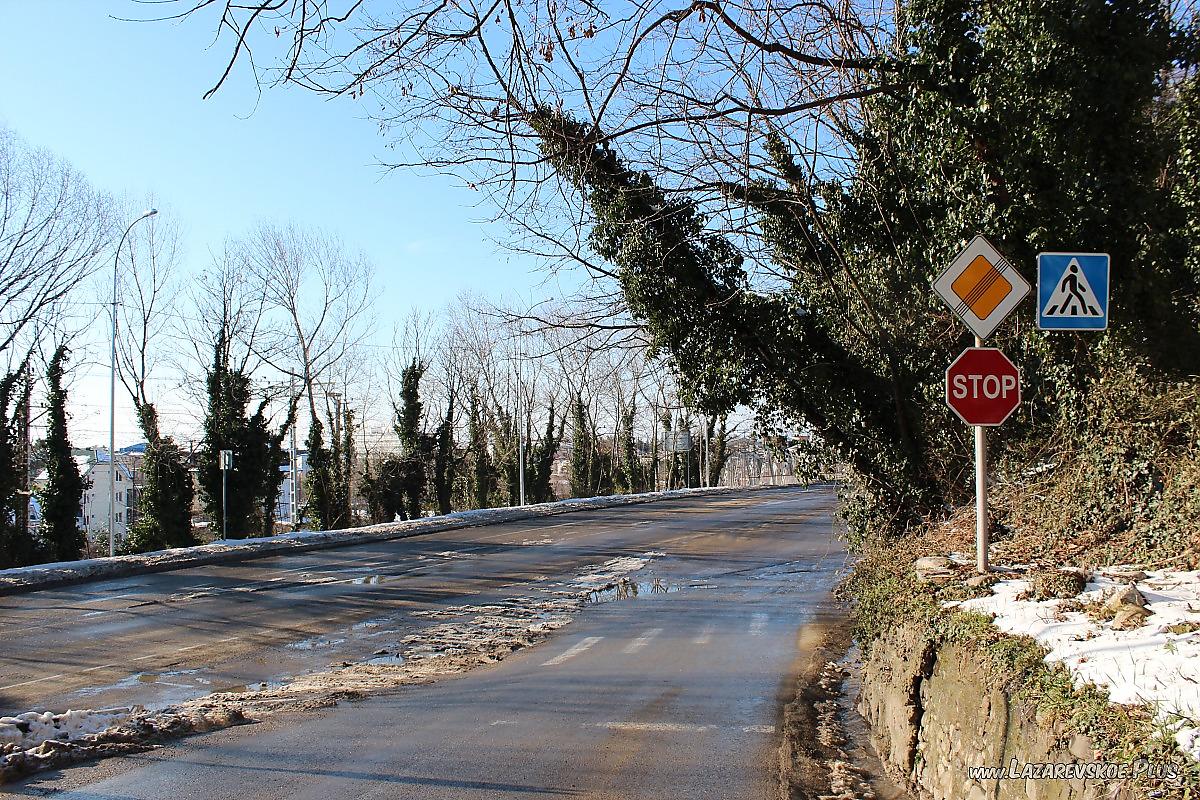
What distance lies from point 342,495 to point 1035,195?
34.1 metres

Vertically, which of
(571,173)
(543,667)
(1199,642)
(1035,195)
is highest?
(571,173)

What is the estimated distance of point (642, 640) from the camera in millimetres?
11266

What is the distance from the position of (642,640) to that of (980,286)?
595cm

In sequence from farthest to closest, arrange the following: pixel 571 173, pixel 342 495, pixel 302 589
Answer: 1. pixel 342 495
2. pixel 302 589
3. pixel 571 173

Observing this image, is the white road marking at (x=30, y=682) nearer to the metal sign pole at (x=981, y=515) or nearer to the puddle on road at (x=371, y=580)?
the puddle on road at (x=371, y=580)

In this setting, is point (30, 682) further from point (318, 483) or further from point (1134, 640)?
point (318, 483)

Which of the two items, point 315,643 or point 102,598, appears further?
point 102,598

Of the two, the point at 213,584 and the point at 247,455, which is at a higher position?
the point at 247,455

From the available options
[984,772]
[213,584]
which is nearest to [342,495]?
[213,584]

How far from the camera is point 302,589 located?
54.0 feet

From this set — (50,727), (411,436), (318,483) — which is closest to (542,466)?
(411,436)

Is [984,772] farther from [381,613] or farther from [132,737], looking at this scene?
[381,613]

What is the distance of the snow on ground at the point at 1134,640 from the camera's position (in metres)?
3.81

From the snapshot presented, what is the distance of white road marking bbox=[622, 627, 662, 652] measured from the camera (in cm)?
1073
